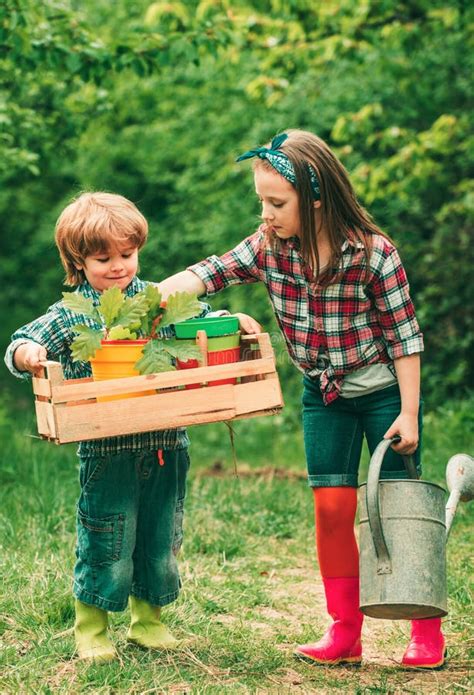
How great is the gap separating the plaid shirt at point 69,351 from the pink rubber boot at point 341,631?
27.3 inches

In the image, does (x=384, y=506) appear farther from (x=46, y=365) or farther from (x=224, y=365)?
(x=46, y=365)

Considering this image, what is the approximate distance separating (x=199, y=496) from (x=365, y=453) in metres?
2.28

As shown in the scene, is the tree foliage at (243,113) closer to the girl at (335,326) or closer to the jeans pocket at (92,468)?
the girl at (335,326)

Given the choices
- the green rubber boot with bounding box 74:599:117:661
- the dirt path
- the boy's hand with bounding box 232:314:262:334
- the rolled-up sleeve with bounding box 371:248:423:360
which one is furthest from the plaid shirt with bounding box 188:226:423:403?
the green rubber boot with bounding box 74:599:117:661

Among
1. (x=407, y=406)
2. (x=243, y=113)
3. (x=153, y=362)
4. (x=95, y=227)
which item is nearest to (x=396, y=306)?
(x=407, y=406)

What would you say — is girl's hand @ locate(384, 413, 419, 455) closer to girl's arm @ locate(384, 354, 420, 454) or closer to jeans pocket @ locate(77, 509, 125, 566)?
girl's arm @ locate(384, 354, 420, 454)

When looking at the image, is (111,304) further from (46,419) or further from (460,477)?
(460,477)

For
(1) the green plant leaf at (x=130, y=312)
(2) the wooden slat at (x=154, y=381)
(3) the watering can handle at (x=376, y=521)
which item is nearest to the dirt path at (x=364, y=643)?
(3) the watering can handle at (x=376, y=521)

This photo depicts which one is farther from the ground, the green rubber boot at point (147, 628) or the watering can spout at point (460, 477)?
the watering can spout at point (460, 477)

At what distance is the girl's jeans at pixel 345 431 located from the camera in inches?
131

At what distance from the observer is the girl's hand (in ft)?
10.5

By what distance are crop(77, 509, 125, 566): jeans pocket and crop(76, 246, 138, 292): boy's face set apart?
0.69 m

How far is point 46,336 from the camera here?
3.12 meters

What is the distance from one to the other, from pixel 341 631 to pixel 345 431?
0.63 meters
